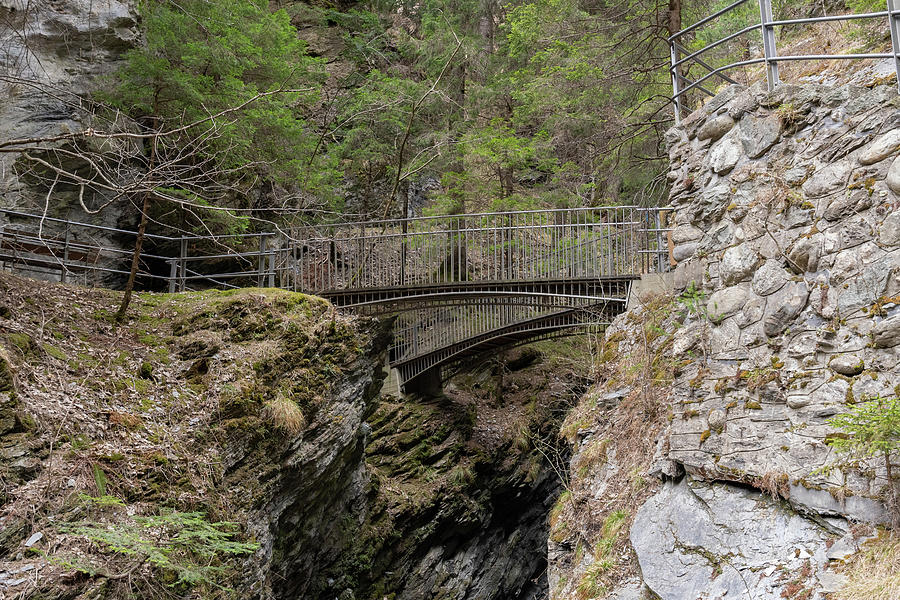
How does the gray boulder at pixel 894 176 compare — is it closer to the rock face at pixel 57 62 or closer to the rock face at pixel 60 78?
the rock face at pixel 60 78

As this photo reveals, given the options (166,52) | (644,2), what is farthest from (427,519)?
(644,2)

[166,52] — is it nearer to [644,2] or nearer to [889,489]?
[644,2]

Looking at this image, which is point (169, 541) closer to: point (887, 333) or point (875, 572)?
point (875, 572)

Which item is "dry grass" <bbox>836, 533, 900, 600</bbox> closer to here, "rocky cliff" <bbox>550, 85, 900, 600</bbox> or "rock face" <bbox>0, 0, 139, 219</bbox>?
"rocky cliff" <bbox>550, 85, 900, 600</bbox>

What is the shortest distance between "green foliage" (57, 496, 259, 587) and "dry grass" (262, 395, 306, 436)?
149 centimetres

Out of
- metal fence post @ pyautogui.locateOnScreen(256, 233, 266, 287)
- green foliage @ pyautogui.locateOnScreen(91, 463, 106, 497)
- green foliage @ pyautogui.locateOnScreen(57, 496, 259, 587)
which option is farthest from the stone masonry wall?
metal fence post @ pyautogui.locateOnScreen(256, 233, 266, 287)

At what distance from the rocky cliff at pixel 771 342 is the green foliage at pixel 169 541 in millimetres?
3474

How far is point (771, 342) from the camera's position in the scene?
4109mm

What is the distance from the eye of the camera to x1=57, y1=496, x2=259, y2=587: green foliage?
5160 mm

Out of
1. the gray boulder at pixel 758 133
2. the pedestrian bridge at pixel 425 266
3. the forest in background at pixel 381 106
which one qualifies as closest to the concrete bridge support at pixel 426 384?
the pedestrian bridge at pixel 425 266

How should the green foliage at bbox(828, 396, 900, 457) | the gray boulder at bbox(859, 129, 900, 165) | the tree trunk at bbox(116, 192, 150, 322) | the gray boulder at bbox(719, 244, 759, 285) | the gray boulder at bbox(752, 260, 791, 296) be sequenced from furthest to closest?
1. the tree trunk at bbox(116, 192, 150, 322)
2. the gray boulder at bbox(719, 244, 759, 285)
3. the gray boulder at bbox(752, 260, 791, 296)
4. the gray boulder at bbox(859, 129, 900, 165)
5. the green foliage at bbox(828, 396, 900, 457)

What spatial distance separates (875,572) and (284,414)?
6270mm

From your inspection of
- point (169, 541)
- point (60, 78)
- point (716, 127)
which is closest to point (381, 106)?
point (60, 78)

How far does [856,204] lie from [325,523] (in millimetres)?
8226
